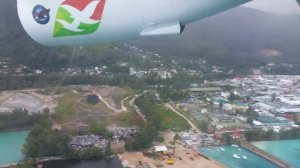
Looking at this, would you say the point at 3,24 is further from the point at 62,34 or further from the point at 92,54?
the point at 62,34

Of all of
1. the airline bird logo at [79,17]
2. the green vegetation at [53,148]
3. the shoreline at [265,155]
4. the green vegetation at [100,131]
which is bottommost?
the shoreline at [265,155]

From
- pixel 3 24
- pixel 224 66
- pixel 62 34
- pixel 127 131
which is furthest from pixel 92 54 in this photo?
pixel 62 34

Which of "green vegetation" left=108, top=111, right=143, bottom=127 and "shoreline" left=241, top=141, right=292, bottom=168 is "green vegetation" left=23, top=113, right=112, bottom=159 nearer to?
"green vegetation" left=108, top=111, right=143, bottom=127

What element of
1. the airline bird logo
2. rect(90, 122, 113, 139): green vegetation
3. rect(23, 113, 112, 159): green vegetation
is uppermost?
the airline bird logo

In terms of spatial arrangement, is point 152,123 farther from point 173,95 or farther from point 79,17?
point 79,17

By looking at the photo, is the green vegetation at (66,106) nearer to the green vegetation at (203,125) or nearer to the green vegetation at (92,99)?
the green vegetation at (92,99)

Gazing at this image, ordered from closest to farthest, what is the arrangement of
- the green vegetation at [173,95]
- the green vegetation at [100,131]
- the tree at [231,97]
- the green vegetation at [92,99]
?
the green vegetation at [100,131] < the green vegetation at [92,99] < the green vegetation at [173,95] < the tree at [231,97]

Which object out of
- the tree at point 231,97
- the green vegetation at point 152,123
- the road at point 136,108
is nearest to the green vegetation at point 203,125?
the green vegetation at point 152,123

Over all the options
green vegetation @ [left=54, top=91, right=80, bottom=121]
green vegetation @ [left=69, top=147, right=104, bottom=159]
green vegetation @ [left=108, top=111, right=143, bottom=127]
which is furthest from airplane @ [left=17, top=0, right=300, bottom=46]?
green vegetation @ [left=54, top=91, right=80, bottom=121]

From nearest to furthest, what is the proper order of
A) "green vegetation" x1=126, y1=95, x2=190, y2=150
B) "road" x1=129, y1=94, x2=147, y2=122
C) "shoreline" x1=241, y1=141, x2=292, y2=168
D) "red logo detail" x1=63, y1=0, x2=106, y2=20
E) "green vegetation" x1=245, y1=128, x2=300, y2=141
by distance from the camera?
"red logo detail" x1=63, y1=0, x2=106, y2=20 < "shoreline" x1=241, y1=141, x2=292, y2=168 < "green vegetation" x1=126, y1=95, x2=190, y2=150 < "green vegetation" x1=245, y1=128, x2=300, y2=141 < "road" x1=129, y1=94, x2=147, y2=122
